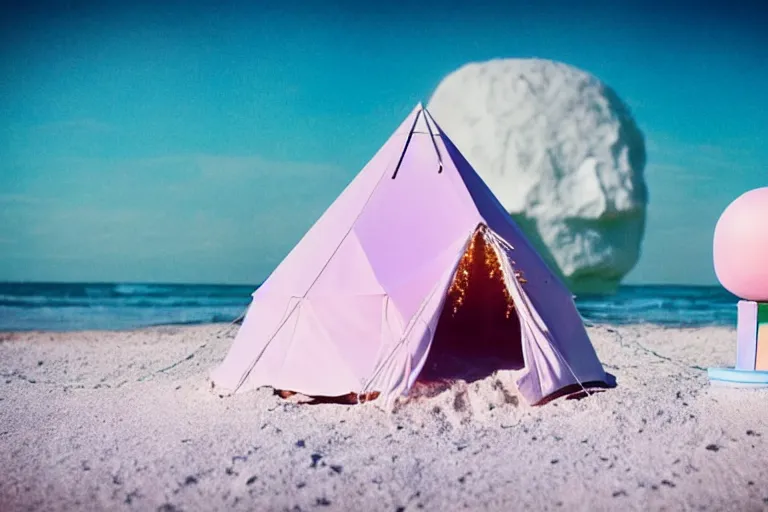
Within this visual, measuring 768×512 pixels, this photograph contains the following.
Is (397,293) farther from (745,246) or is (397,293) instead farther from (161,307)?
(161,307)

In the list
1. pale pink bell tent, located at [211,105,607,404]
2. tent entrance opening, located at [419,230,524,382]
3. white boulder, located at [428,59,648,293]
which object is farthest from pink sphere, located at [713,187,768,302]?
white boulder, located at [428,59,648,293]

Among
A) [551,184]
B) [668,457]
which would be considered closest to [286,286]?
[668,457]

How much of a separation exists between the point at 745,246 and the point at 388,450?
4.40 m

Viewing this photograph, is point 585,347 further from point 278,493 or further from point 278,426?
point 278,493

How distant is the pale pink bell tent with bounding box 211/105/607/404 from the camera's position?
20.7 ft

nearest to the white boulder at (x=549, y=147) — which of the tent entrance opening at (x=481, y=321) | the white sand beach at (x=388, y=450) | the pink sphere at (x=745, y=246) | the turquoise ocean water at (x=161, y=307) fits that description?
the turquoise ocean water at (x=161, y=307)

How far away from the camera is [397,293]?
6469mm

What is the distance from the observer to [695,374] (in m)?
8.55

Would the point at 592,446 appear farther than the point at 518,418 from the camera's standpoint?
No

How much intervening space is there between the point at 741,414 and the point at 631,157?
855 cm

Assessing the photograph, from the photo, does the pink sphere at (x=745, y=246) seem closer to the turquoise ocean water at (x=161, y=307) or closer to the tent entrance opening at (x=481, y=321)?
the tent entrance opening at (x=481, y=321)

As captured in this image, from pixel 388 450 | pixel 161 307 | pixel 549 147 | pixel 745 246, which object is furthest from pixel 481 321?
pixel 161 307

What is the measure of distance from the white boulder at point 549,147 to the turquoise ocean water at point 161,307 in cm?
418

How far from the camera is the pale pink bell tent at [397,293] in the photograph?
6324mm
